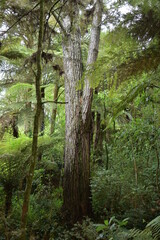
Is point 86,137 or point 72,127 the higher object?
point 72,127

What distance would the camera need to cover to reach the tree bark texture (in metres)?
3.36

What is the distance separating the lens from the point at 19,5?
3.30m

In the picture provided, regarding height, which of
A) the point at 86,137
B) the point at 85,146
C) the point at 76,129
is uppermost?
the point at 76,129

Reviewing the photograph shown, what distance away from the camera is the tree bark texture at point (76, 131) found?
3357mm

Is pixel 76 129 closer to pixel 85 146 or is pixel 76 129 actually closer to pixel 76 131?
pixel 76 131

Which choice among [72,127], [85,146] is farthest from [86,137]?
[72,127]

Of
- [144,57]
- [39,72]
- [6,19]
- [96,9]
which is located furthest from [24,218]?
[96,9]

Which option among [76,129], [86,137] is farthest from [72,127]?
[86,137]

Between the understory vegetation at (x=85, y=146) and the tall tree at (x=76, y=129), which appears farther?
the tall tree at (x=76, y=129)

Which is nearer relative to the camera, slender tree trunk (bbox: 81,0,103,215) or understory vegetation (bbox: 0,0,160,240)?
understory vegetation (bbox: 0,0,160,240)

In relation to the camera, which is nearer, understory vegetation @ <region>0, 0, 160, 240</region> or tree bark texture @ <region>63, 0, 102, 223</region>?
understory vegetation @ <region>0, 0, 160, 240</region>

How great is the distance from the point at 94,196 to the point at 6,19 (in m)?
3.05

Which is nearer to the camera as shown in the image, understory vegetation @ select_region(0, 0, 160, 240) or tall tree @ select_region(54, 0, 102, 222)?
understory vegetation @ select_region(0, 0, 160, 240)

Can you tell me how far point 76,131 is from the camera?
3.56 metres
